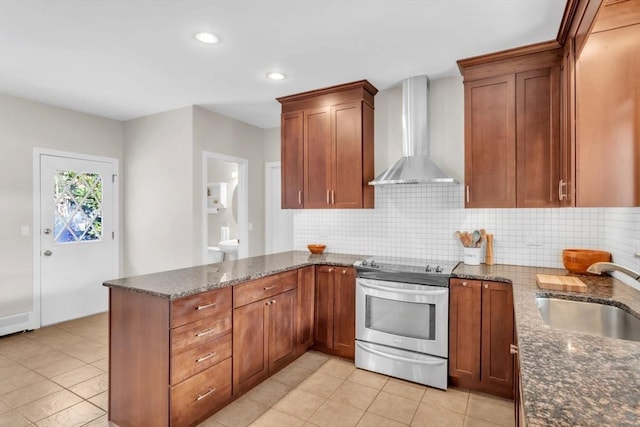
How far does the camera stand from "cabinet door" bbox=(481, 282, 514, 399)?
97.2 inches

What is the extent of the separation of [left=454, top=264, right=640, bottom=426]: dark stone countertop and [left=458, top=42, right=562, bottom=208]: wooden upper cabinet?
1.25m

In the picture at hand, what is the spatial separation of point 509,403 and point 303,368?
1602mm

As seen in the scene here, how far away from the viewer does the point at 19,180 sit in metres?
3.86

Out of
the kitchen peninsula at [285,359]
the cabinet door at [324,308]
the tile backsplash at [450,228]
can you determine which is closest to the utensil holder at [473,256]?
the kitchen peninsula at [285,359]

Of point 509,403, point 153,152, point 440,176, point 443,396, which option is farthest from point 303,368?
point 153,152

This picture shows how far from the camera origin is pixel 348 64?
297cm

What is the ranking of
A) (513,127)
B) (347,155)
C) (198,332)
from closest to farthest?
1. (198,332)
2. (513,127)
3. (347,155)

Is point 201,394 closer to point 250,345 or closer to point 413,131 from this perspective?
point 250,345

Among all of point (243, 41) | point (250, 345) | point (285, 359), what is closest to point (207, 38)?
point (243, 41)

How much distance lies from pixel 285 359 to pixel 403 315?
1091mm

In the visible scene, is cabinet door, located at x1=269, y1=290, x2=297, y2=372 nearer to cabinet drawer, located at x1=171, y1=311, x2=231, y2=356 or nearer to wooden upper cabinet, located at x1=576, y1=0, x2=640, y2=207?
cabinet drawer, located at x1=171, y1=311, x2=231, y2=356

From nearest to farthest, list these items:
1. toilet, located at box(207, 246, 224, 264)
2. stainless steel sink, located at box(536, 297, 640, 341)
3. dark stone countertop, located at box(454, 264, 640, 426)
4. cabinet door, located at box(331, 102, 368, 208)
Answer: dark stone countertop, located at box(454, 264, 640, 426)
stainless steel sink, located at box(536, 297, 640, 341)
cabinet door, located at box(331, 102, 368, 208)
toilet, located at box(207, 246, 224, 264)

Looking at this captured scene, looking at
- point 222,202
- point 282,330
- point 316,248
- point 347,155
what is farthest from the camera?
point 222,202

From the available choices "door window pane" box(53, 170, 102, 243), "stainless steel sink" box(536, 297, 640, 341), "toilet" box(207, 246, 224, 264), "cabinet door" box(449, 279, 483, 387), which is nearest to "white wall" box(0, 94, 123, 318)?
"door window pane" box(53, 170, 102, 243)
